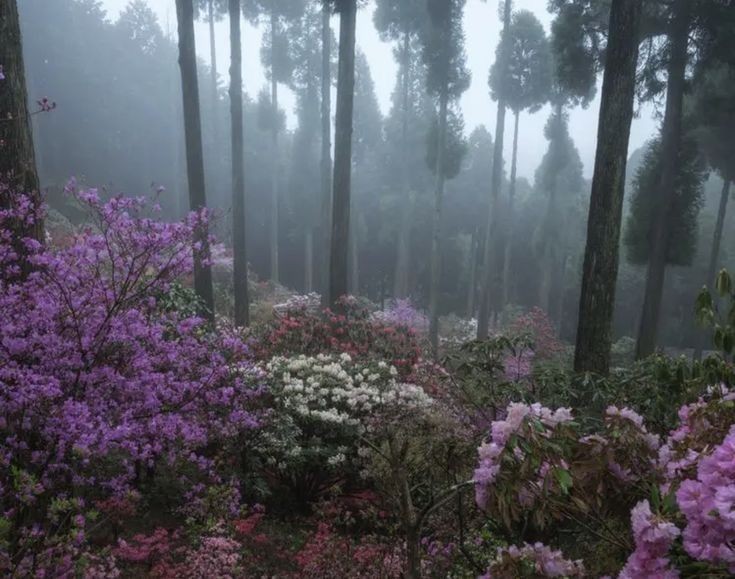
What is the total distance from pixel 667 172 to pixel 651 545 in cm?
1330

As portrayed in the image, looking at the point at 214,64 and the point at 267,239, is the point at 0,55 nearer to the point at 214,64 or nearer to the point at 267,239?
the point at 214,64

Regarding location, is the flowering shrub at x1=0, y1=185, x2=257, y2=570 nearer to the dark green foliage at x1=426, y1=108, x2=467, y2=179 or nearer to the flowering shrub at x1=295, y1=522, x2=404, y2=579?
the flowering shrub at x1=295, y1=522, x2=404, y2=579

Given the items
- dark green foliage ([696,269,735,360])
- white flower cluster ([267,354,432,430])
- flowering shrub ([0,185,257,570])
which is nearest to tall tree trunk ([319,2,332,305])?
white flower cluster ([267,354,432,430])

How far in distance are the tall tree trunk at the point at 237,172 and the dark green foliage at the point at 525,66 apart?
11.3m

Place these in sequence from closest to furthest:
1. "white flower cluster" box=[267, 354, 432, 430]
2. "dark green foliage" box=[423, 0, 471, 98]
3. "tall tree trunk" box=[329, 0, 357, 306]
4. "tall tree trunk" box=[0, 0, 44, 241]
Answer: "tall tree trunk" box=[0, 0, 44, 241], "white flower cluster" box=[267, 354, 432, 430], "tall tree trunk" box=[329, 0, 357, 306], "dark green foliage" box=[423, 0, 471, 98]

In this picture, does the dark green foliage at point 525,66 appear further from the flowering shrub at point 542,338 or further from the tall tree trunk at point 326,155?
the flowering shrub at point 542,338

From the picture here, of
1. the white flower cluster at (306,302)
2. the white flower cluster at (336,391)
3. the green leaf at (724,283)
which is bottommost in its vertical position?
the white flower cluster at (306,302)

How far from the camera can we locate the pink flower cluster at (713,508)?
1.59 meters

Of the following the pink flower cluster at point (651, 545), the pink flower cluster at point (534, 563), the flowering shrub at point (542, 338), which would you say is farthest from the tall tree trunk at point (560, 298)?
the pink flower cluster at point (651, 545)

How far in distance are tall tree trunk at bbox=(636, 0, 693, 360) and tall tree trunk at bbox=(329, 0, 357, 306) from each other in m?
7.11

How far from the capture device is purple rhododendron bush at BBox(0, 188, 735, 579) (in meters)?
2.27

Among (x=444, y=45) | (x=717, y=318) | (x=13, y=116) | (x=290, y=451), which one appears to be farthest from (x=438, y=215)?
(x=717, y=318)

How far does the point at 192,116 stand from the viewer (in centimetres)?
1073

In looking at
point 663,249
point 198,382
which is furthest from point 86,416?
point 663,249
